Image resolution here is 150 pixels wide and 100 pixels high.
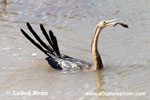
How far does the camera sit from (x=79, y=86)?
773 cm

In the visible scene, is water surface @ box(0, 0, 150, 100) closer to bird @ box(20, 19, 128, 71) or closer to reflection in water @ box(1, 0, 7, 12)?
reflection in water @ box(1, 0, 7, 12)

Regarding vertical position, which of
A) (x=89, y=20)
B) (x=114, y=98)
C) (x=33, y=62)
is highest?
(x=89, y=20)

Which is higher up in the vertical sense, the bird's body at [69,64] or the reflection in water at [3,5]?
the reflection in water at [3,5]

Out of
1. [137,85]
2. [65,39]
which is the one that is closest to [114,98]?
[137,85]

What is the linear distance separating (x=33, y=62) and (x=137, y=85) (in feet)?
8.54

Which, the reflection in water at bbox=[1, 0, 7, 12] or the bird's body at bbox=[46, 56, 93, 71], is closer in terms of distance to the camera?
the bird's body at bbox=[46, 56, 93, 71]

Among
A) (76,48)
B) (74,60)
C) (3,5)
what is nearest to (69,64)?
(74,60)

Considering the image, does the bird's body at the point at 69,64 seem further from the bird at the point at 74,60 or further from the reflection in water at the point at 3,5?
the reflection in water at the point at 3,5

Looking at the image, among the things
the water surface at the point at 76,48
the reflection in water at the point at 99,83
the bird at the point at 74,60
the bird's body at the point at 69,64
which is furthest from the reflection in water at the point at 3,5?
the reflection in water at the point at 99,83

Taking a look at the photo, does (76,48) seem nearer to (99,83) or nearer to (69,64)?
(69,64)

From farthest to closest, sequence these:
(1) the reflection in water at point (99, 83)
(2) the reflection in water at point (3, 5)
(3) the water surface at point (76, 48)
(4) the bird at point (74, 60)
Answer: (2) the reflection in water at point (3, 5) < (4) the bird at point (74, 60) < (3) the water surface at point (76, 48) < (1) the reflection in water at point (99, 83)

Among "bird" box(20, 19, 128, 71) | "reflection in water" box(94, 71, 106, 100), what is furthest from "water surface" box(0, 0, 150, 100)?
"bird" box(20, 19, 128, 71)

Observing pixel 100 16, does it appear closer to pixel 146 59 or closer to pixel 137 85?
pixel 146 59

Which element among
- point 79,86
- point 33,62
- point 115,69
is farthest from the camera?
point 33,62
